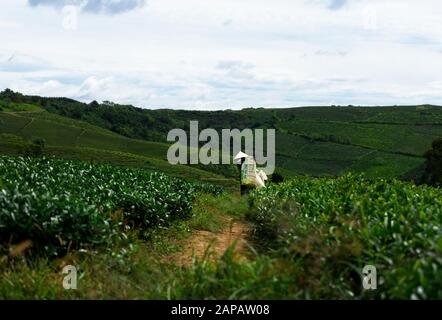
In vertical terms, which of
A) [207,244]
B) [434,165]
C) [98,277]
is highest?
[434,165]

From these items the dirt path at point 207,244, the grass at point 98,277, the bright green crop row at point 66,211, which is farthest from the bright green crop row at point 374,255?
the bright green crop row at point 66,211

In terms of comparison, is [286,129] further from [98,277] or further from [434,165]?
[98,277]

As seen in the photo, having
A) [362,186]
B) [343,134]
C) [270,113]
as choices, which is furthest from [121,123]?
[362,186]

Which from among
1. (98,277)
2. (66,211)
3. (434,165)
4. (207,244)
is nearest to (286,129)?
(434,165)

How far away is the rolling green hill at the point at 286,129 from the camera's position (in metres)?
82.6

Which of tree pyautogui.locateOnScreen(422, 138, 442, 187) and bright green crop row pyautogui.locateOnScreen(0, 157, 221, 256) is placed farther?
tree pyautogui.locateOnScreen(422, 138, 442, 187)

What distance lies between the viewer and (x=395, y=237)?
571cm

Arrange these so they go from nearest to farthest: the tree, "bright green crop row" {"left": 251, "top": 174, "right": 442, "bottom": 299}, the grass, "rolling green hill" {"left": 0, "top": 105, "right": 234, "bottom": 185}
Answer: "bright green crop row" {"left": 251, "top": 174, "right": 442, "bottom": 299}
the grass
the tree
"rolling green hill" {"left": 0, "top": 105, "right": 234, "bottom": 185}

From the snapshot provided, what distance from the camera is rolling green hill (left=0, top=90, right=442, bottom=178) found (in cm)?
8256

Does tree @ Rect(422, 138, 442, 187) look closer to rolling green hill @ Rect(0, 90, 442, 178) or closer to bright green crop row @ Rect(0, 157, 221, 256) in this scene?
rolling green hill @ Rect(0, 90, 442, 178)

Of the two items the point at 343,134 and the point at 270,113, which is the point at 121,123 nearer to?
the point at 270,113

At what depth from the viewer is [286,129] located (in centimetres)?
10694

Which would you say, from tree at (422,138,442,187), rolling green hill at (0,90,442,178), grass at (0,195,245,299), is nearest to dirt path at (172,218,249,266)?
grass at (0,195,245,299)

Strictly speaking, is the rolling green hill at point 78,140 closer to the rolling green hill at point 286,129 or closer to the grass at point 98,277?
the rolling green hill at point 286,129
